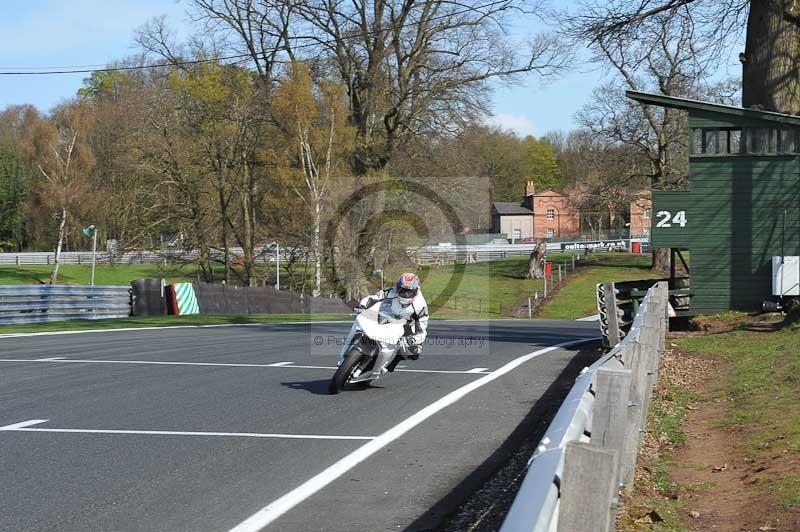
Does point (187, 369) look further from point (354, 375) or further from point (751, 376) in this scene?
point (751, 376)

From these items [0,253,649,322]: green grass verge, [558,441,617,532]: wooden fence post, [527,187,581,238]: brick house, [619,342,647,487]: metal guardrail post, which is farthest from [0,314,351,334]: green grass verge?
[527,187,581,238]: brick house

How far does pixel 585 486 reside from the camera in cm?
342

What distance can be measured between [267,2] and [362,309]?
37.2 m

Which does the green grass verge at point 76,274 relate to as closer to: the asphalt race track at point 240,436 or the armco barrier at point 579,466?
the asphalt race track at point 240,436

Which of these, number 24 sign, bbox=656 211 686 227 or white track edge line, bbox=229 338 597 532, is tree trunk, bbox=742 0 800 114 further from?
white track edge line, bbox=229 338 597 532

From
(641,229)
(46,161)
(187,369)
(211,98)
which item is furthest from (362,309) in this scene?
(641,229)

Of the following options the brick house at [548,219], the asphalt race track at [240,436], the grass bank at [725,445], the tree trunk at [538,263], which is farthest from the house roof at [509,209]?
the asphalt race track at [240,436]

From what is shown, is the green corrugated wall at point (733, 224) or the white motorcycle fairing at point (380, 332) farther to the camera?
the green corrugated wall at point (733, 224)

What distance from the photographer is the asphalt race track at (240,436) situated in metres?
6.38

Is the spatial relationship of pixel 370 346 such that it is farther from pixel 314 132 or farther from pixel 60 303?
pixel 314 132

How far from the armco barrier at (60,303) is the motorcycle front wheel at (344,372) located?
17.0 meters

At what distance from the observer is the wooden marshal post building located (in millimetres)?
24125

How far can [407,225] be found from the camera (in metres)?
40.8

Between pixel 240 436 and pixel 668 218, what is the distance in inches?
727
